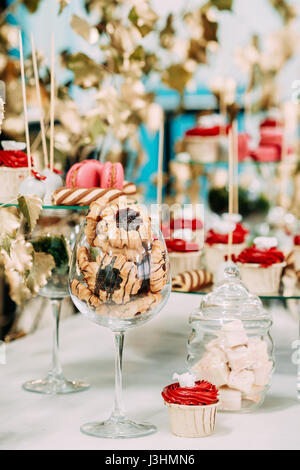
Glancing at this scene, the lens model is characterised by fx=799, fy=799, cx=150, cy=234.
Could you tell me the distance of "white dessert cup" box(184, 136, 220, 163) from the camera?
3.27m

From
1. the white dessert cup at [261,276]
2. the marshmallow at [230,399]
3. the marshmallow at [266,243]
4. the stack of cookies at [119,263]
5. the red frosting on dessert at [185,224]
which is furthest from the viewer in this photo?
the red frosting on dessert at [185,224]

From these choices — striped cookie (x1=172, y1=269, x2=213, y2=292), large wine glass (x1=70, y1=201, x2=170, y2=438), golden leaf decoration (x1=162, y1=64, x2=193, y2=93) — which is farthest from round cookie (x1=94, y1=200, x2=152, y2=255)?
golden leaf decoration (x1=162, y1=64, x2=193, y2=93)

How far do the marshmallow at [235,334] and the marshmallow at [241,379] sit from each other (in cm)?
5

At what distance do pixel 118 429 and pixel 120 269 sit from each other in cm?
31

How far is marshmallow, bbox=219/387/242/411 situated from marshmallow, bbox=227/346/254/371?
6 cm

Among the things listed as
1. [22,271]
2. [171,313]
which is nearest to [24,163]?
[22,271]

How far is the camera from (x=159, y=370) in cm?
194

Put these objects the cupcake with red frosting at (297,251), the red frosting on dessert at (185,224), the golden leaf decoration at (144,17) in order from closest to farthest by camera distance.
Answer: the cupcake with red frosting at (297,251) < the red frosting on dessert at (185,224) < the golden leaf decoration at (144,17)

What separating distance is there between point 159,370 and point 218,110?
8.64ft

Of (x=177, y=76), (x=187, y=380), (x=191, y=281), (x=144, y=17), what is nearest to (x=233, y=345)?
(x=187, y=380)

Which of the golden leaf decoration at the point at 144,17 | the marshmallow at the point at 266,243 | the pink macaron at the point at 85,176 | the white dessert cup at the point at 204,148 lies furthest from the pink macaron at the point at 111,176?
the white dessert cup at the point at 204,148

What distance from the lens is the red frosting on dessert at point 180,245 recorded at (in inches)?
82.5

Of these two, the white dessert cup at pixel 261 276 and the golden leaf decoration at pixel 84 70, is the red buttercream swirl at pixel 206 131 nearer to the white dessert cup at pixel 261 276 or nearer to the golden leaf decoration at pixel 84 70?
the golden leaf decoration at pixel 84 70
